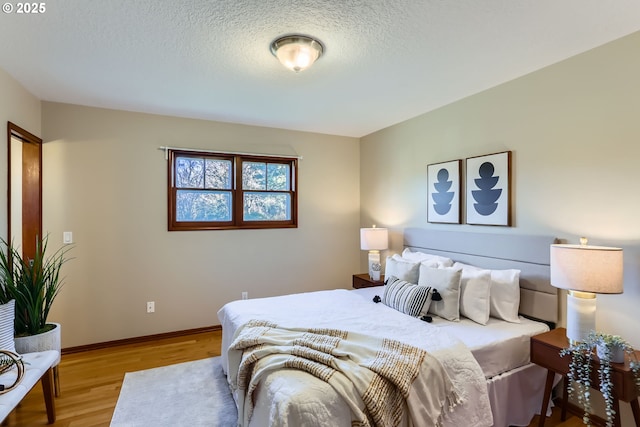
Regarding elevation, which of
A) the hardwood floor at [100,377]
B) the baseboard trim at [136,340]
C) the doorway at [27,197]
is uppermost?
the doorway at [27,197]

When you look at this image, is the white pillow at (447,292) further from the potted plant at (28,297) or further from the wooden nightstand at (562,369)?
the potted plant at (28,297)

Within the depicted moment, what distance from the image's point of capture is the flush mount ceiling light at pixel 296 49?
79.7 inches

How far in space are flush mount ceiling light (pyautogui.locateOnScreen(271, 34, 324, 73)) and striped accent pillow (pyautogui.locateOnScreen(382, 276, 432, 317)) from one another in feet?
6.19

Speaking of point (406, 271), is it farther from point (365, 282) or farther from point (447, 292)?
point (365, 282)

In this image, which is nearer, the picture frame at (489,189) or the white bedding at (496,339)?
the white bedding at (496,339)

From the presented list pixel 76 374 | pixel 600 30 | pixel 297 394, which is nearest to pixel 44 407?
pixel 76 374

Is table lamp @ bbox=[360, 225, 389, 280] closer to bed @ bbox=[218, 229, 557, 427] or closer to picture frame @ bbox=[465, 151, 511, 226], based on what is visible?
bed @ bbox=[218, 229, 557, 427]

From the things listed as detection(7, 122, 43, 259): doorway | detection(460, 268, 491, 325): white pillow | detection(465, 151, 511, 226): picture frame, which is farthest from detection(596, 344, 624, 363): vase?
detection(7, 122, 43, 259): doorway

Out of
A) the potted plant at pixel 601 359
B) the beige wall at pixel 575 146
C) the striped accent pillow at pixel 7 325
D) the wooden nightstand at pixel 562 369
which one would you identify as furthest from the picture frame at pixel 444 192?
the striped accent pillow at pixel 7 325

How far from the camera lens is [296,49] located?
2.06m

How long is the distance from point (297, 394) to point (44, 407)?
2.17 meters

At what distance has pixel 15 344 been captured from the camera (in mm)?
2266

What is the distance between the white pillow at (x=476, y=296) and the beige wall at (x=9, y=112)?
3665 millimetres

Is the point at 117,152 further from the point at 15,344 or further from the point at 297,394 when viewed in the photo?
the point at 297,394
